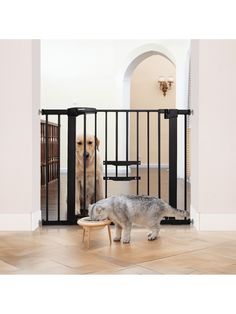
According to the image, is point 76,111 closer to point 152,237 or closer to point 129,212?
point 129,212

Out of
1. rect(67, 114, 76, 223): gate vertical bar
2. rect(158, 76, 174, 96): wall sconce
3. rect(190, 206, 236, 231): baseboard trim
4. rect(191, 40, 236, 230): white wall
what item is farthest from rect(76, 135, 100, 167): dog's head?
rect(158, 76, 174, 96): wall sconce

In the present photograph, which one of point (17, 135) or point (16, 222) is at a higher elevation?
point (17, 135)

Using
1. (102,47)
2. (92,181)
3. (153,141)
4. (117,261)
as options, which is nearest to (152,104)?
(153,141)

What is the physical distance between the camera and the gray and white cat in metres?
2.53

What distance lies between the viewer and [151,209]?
2.64 m

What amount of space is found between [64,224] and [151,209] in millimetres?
793

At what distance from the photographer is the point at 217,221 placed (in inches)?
115

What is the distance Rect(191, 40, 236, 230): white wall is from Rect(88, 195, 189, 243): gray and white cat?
13.0 inches

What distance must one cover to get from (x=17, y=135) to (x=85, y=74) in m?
6.07

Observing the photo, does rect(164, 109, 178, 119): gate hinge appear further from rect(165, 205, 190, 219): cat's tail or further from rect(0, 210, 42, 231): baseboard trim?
rect(0, 210, 42, 231): baseboard trim

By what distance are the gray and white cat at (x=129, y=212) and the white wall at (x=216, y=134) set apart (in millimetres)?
329

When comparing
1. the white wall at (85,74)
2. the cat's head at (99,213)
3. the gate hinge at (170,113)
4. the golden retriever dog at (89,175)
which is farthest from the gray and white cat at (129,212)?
the white wall at (85,74)

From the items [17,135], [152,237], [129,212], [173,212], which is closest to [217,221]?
[173,212]

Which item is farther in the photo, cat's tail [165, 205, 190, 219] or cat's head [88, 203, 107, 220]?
cat's tail [165, 205, 190, 219]
